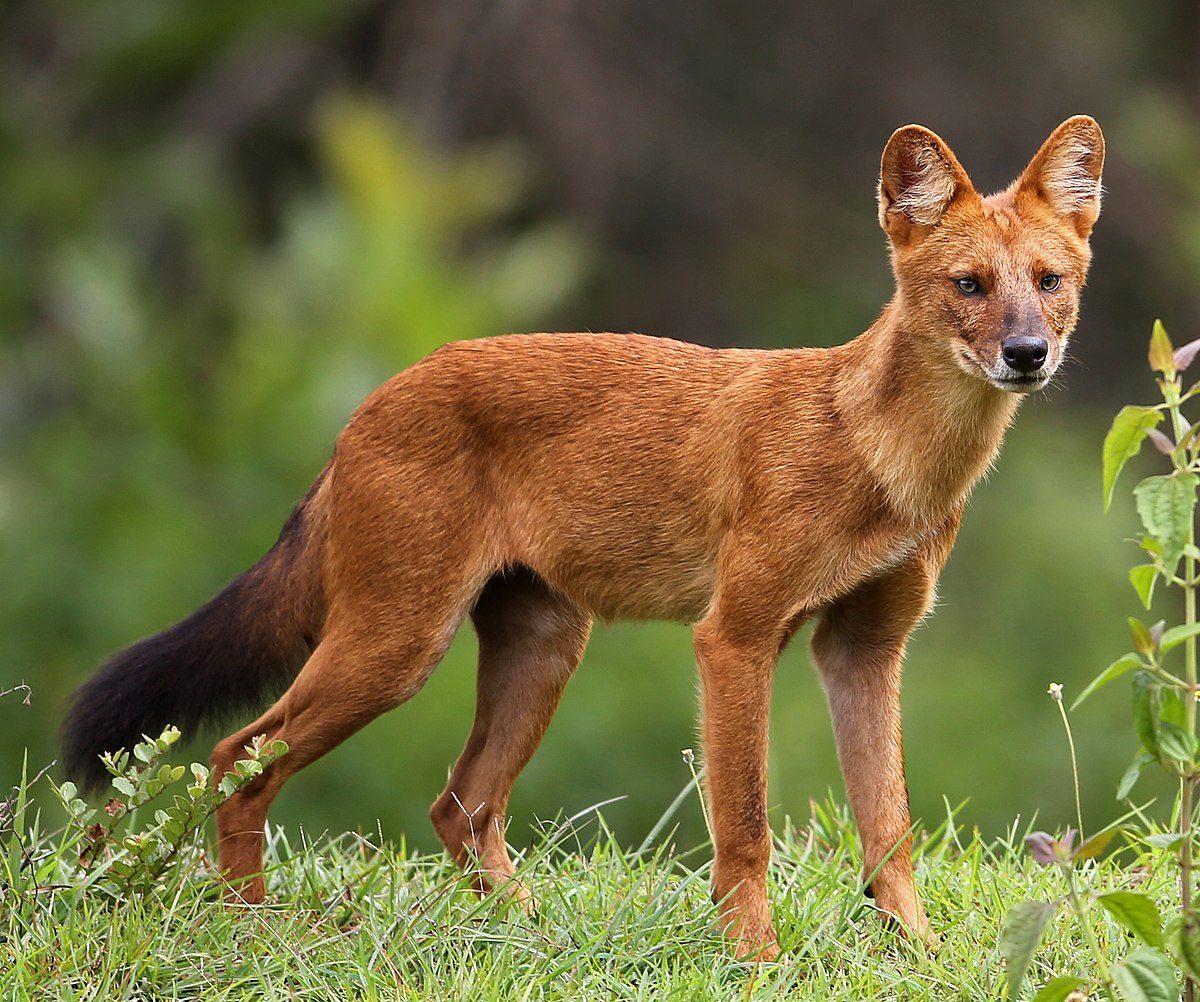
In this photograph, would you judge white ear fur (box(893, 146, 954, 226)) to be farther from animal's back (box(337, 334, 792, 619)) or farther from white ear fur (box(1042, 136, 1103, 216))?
animal's back (box(337, 334, 792, 619))

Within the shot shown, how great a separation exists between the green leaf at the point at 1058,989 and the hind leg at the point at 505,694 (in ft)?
7.30

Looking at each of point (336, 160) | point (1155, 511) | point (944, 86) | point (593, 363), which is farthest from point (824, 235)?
point (1155, 511)

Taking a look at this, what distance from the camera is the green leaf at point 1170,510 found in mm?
4340

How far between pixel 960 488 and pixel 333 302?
7.69 metres

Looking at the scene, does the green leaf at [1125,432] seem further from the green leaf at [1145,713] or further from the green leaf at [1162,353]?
the green leaf at [1145,713]

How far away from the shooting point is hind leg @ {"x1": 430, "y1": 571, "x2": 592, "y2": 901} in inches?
250

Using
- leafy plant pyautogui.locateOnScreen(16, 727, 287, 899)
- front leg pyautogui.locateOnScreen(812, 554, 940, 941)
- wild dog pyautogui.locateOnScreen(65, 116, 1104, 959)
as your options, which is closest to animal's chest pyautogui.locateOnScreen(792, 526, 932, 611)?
wild dog pyautogui.locateOnScreen(65, 116, 1104, 959)

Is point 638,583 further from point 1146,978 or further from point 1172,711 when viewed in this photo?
point 1146,978

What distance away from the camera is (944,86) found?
728 inches

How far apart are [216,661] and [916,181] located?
268 cm

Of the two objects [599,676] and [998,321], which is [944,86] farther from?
[998,321]

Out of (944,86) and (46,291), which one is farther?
(944,86)

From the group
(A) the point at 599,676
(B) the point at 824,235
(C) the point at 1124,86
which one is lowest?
(A) the point at 599,676

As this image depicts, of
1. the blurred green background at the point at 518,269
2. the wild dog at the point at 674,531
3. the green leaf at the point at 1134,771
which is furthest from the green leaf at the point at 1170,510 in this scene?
the blurred green background at the point at 518,269
